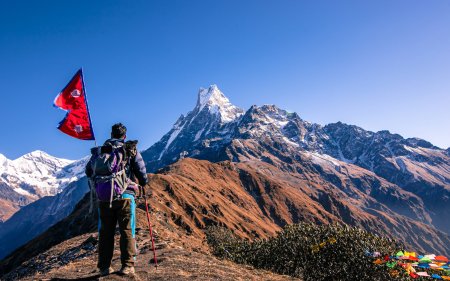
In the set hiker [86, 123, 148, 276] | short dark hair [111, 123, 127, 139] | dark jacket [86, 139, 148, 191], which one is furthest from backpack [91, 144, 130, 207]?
short dark hair [111, 123, 127, 139]

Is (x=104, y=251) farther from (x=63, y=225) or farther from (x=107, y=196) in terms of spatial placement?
(x=63, y=225)

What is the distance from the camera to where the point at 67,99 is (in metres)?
11.5

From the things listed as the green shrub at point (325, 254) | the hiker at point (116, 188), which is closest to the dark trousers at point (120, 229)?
the hiker at point (116, 188)

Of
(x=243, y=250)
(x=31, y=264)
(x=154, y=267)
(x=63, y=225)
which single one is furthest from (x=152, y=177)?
(x=154, y=267)

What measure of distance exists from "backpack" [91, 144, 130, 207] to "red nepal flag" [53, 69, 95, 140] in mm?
1884

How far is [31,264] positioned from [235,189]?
15795cm

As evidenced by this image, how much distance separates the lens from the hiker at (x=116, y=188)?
30.8ft

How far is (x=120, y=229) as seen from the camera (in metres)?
9.70

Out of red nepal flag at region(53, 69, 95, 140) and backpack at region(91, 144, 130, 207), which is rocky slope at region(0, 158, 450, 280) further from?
red nepal flag at region(53, 69, 95, 140)

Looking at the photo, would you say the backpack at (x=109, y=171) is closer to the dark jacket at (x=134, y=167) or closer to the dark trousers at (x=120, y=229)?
the dark jacket at (x=134, y=167)

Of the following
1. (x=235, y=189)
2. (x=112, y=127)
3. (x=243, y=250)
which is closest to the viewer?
(x=112, y=127)

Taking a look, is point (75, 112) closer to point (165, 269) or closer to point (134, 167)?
point (134, 167)

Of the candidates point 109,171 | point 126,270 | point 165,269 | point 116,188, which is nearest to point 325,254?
point 165,269

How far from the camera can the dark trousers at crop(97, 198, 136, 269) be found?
9656 millimetres
